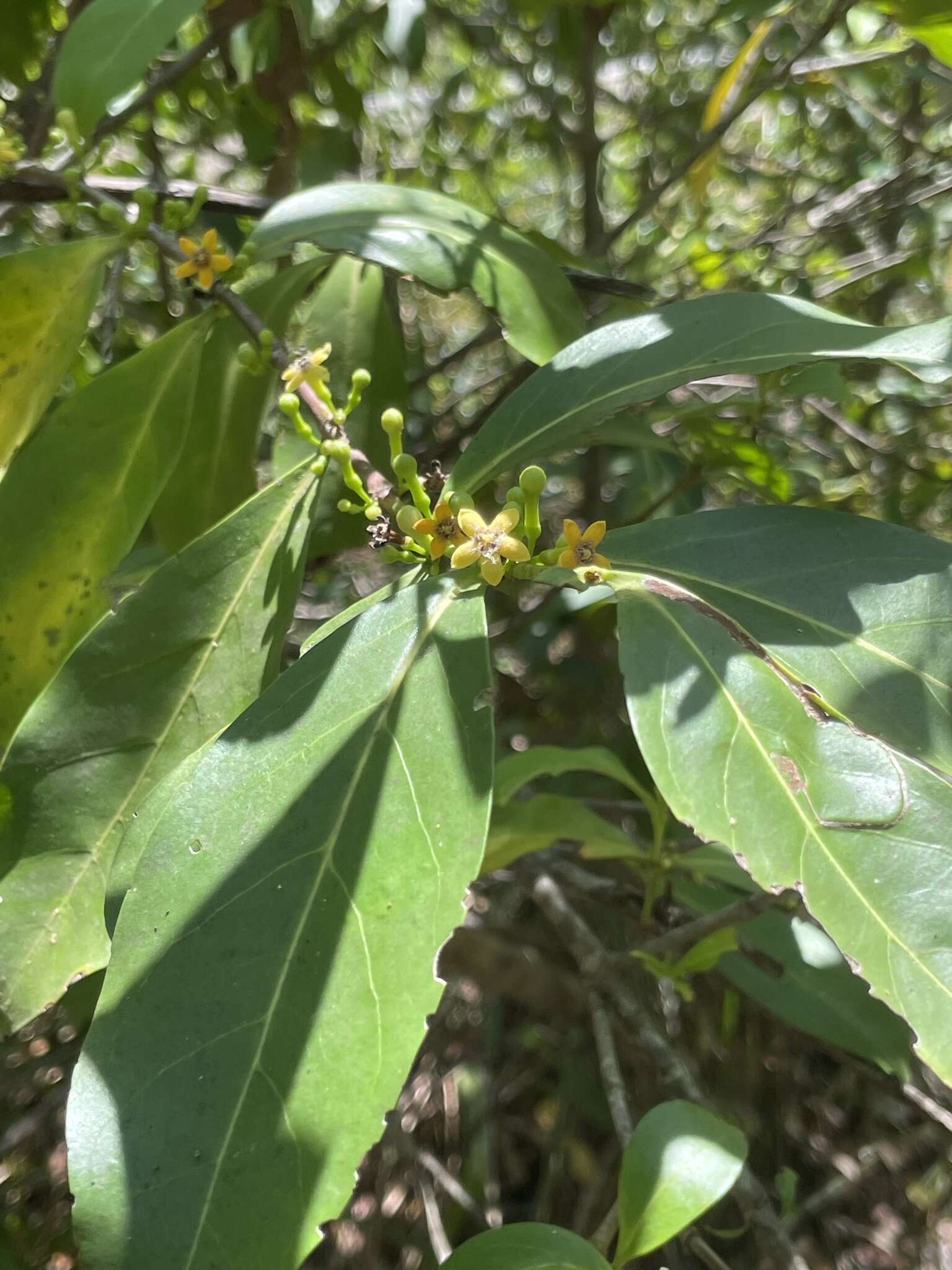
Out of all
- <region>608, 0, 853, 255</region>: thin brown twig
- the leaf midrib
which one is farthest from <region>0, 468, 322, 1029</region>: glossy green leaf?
<region>608, 0, 853, 255</region>: thin brown twig

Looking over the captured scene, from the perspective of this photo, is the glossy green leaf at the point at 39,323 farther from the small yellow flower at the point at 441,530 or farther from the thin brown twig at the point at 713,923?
the thin brown twig at the point at 713,923

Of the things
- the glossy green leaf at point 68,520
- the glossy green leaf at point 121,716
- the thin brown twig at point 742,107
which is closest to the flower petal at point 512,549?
the glossy green leaf at point 121,716

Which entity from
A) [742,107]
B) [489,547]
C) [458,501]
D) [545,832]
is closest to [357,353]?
[458,501]

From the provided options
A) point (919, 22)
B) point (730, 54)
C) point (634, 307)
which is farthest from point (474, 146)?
point (919, 22)

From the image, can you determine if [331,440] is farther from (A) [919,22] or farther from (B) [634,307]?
(A) [919,22]

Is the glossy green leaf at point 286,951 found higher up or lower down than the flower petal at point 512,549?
lower down

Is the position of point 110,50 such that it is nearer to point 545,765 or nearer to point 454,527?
point 454,527

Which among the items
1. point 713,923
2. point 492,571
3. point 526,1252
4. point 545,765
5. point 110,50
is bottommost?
point 713,923
